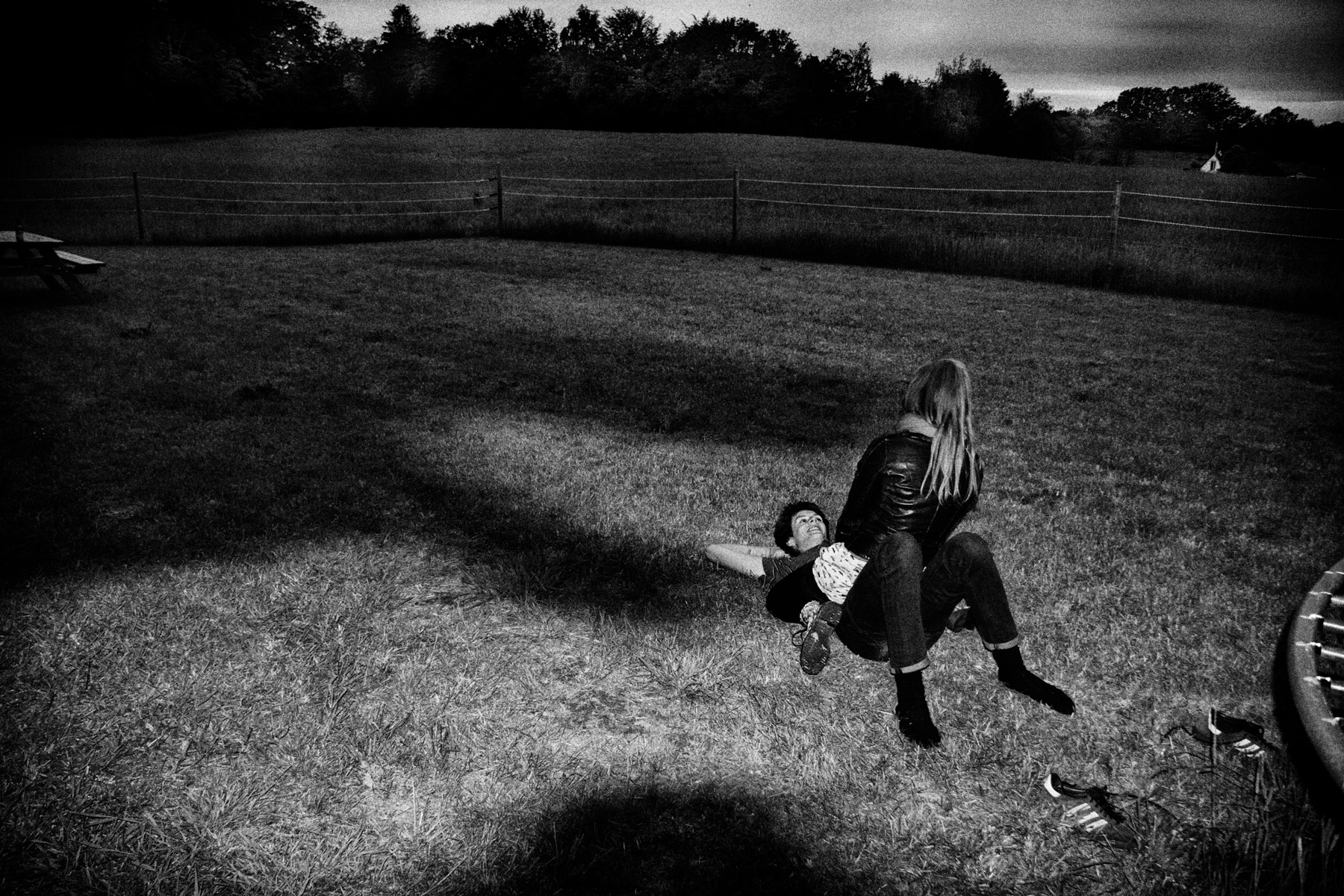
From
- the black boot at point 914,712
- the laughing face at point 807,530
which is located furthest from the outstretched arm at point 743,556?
the black boot at point 914,712

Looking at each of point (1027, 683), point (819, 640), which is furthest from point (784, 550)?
point (1027, 683)

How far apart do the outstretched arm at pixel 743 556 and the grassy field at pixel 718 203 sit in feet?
42.4

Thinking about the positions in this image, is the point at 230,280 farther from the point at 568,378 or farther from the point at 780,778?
the point at 780,778

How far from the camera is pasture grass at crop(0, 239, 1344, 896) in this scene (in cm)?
256

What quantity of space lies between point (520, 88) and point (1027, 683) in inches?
2890

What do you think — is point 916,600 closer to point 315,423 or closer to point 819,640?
point 819,640

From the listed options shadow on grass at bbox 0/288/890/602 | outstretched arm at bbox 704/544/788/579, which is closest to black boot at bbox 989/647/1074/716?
outstretched arm at bbox 704/544/788/579

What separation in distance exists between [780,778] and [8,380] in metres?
8.20

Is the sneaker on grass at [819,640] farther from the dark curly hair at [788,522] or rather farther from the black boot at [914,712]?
the dark curly hair at [788,522]

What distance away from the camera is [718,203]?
28594mm

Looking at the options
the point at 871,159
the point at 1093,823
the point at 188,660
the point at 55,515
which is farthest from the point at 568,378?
the point at 871,159

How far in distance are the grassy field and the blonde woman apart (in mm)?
13261

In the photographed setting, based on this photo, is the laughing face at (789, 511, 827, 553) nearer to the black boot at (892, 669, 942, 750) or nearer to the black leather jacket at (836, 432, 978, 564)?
the black leather jacket at (836, 432, 978, 564)

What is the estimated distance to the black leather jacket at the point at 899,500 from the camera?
10.3 ft
